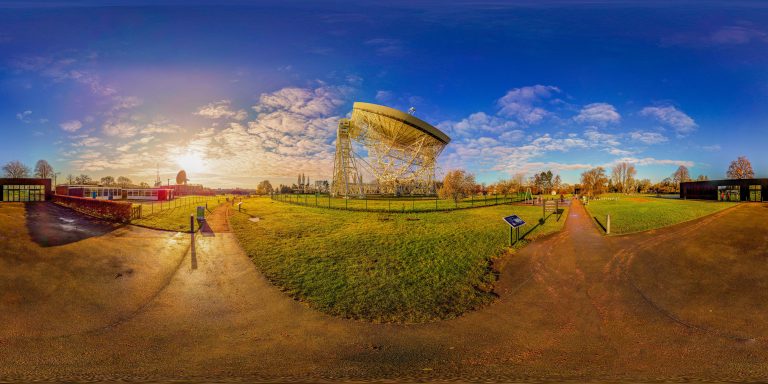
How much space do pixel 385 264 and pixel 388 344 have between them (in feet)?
13.9

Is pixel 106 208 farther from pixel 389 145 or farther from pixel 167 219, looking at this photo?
pixel 389 145

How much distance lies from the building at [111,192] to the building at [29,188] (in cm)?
1553

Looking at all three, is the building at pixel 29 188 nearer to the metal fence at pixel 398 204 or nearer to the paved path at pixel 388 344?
the metal fence at pixel 398 204

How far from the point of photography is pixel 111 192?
47500 mm

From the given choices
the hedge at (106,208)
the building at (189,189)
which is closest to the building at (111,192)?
the building at (189,189)

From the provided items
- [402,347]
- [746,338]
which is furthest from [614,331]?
[402,347]

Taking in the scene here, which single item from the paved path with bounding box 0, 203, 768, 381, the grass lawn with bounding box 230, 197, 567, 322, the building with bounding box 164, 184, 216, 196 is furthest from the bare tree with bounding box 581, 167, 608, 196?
the building with bounding box 164, 184, 216, 196

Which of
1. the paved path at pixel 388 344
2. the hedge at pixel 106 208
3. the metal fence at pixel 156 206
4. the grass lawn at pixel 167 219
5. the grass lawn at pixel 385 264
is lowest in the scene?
the paved path at pixel 388 344

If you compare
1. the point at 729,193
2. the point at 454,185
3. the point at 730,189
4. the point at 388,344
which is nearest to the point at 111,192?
the point at 454,185

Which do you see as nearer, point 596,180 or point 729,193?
point 729,193

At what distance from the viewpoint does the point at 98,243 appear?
34.1ft

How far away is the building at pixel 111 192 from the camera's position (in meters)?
44.5

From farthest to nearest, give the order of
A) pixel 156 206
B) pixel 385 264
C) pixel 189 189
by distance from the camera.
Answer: pixel 189 189 < pixel 156 206 < pixel 385 264

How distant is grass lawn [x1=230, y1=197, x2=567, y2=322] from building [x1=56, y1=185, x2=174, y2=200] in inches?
1651
